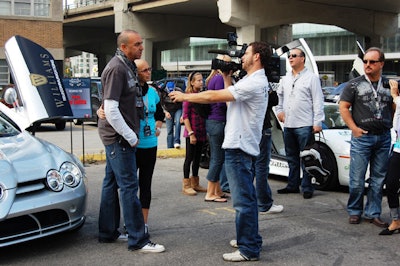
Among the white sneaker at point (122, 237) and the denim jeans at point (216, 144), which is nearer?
the white sneaker at point (122, 237)

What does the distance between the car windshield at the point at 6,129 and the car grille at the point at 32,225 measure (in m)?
1.24

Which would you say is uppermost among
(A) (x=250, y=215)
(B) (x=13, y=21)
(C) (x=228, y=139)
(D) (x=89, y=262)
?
(B) (x=13, y=21)

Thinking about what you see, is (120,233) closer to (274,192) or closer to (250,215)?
(250,215)

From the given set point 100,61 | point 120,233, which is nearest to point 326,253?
point 120,233

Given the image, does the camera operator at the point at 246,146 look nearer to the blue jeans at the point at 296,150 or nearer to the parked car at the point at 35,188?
the parked car at the point at 35,188

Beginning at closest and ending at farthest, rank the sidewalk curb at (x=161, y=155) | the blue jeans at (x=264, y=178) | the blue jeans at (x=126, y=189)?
the blue jeans at (x=126, y=189) < the blue jeans at (x=264, y=178) < the sidewalk curb at (x=161, y=155)

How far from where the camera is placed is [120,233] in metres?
4.77

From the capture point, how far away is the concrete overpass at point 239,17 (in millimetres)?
24891

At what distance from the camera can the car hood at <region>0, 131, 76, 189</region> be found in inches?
162

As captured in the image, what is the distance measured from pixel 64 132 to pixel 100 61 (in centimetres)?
3959

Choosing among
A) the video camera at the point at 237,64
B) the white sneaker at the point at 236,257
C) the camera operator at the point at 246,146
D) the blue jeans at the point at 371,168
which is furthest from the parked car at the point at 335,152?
the white sneaker at the point at 236,257

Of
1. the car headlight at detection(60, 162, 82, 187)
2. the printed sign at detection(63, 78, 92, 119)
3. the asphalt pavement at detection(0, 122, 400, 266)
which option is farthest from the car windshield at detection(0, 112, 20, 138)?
the printed sign at detection(63, 78, 92, 119)

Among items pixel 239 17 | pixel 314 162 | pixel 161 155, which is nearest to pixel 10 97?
pixel 314 162

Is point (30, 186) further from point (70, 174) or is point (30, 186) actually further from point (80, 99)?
point (80, 99)
